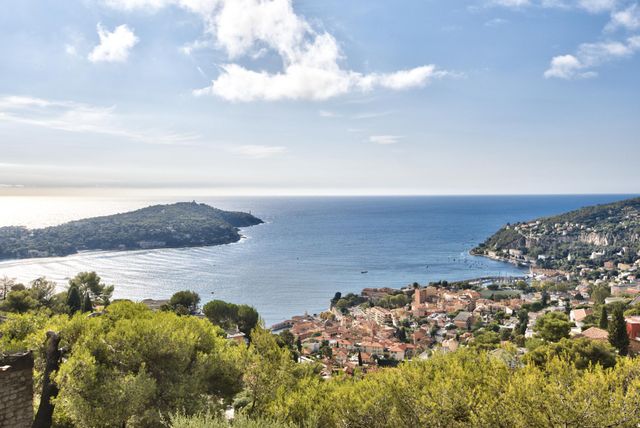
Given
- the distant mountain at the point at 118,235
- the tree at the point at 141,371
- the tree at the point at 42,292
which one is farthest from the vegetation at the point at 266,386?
the distant mountain at the point at 118,235

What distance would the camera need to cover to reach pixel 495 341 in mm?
26703

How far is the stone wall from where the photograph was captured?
230 inches

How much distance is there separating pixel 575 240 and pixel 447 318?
2853 inches

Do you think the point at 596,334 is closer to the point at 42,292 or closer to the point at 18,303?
the point at 18,303

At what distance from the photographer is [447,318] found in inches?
1686

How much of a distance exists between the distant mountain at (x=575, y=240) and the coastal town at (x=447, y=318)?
52.4 feet

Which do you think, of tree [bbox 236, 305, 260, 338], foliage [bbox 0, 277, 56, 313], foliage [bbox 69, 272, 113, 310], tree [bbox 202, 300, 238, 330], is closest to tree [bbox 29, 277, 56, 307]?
foliage [bbox 0, 277, 56, 313]

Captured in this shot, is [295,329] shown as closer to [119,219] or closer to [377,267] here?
[377,267]

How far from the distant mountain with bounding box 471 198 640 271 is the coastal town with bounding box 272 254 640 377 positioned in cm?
1597

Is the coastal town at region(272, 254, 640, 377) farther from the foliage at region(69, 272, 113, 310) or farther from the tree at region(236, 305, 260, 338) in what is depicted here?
the foliage at region(69, 272, 113, 310)

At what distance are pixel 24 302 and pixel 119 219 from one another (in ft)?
288

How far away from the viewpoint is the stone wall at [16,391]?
5.84 metres

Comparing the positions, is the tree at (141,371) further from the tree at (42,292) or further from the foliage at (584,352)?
the tree at (42,292)

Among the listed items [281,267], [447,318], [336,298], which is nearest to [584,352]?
[447,318]
